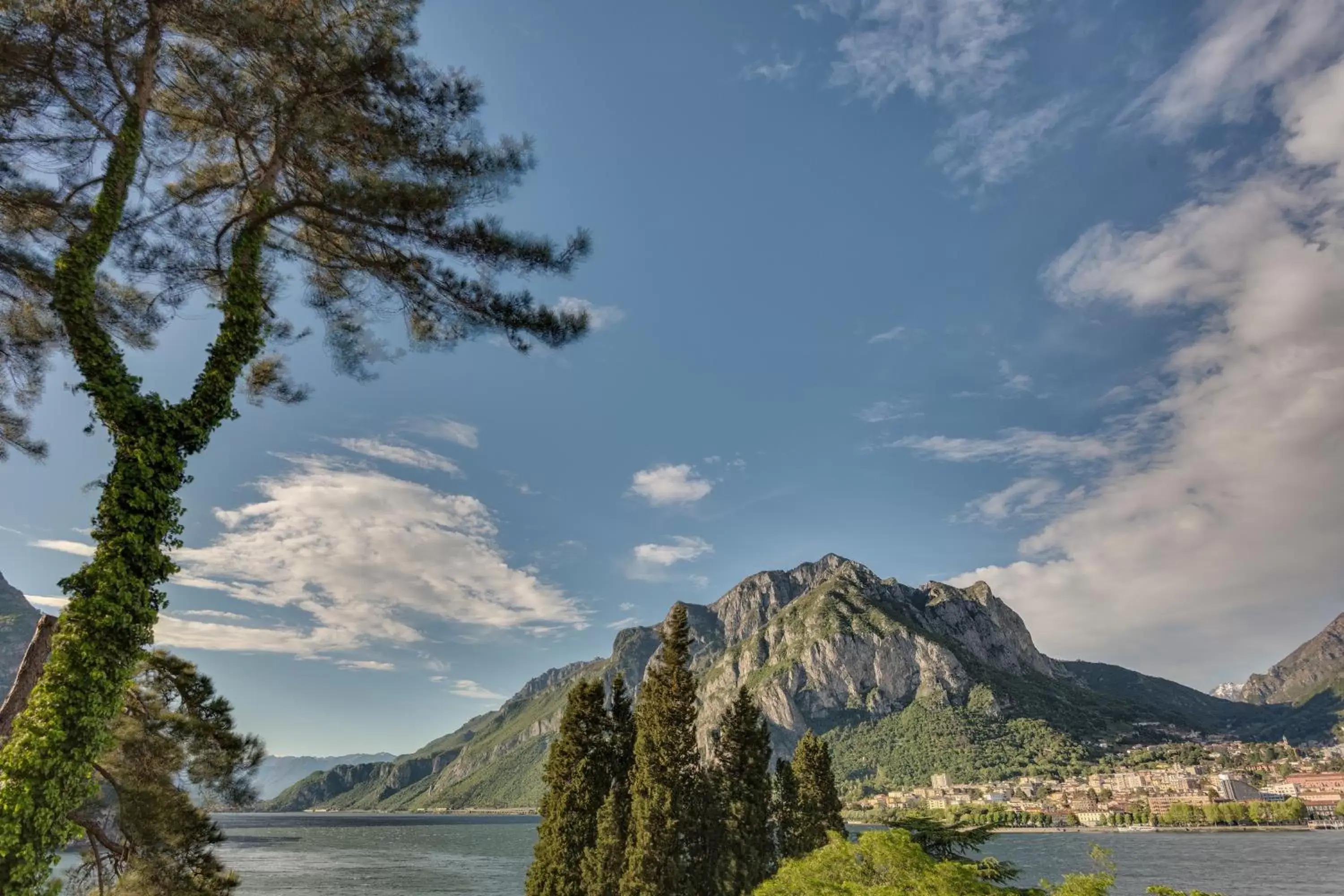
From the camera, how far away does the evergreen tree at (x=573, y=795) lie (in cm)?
2516

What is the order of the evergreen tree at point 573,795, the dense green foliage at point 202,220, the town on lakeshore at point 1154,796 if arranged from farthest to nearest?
the town on lakeshore at point 1154,796 → the evergreen tree at point 573,795 → the dense green foliage at point 202,220

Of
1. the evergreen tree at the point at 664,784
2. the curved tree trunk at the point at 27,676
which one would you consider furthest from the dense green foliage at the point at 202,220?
the evergreen tree at the point at 664,784

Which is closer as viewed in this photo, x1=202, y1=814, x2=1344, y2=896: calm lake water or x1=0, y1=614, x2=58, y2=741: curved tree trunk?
x1=0, y1=614, x2=58, y2=741: curved tree trunk

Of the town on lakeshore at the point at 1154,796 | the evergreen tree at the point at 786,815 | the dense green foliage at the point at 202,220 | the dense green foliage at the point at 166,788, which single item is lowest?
the town on lakeshore at the point at 1154,796

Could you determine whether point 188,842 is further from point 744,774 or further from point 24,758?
point 744,774

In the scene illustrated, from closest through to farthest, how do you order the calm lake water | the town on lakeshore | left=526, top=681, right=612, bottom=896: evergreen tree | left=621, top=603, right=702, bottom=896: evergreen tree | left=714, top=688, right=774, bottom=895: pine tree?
left=621, top=603, right=702, bottom=896: evergreen tree → left=714, top=688, right=774, bottom=895: pine tree → left=526, top=681, right=612, bottom=896: evergreen tree → the calm lake water → the town on lakeshore

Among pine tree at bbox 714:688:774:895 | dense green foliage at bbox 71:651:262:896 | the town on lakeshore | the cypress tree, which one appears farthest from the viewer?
the town on lakeshore

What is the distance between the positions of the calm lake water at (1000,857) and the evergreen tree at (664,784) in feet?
119

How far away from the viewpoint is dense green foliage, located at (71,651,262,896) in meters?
10.5

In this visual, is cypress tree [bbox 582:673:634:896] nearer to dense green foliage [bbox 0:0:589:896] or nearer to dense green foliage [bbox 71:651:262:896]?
dense green foliage [bbox 71:651:262:896]

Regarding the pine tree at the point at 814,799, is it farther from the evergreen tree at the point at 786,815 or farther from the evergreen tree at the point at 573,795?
the evergreen tree at the point at 573,795

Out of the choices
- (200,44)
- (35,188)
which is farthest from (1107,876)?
(35,188)

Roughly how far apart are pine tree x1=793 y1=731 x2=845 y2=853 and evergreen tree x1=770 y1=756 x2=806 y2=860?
5.8 inches

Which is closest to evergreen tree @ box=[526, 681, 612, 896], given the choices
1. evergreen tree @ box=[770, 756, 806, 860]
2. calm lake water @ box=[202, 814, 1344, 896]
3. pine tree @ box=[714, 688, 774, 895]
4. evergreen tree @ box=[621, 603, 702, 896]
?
evergreen tree @ box=[621, 603, 702, 896]
